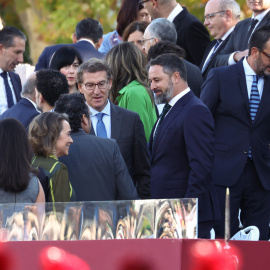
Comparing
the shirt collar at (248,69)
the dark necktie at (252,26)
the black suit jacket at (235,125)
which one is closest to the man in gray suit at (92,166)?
the black suit jacket at (235,125)

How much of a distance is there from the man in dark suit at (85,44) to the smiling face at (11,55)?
0.57 meters

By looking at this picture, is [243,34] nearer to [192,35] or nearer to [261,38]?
[192,35]

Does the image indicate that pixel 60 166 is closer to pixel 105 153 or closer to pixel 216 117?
pixel 105 153

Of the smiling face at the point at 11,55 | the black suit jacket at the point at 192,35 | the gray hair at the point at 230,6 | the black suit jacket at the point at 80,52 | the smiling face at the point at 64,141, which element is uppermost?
the gray hair at the point at 230,6

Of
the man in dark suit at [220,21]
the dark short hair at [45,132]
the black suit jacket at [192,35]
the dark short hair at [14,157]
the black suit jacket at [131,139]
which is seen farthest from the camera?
the black suit jacket at [192,35]

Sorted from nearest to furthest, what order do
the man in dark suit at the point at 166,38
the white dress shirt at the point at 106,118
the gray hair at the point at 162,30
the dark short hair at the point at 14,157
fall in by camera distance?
the dark short hair at the point at 14,157 → the white dress shirt at the point at 106,118 → the man in dark suit at the point at 166,38 → the gray hair at the point at 162,30

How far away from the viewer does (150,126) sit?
7.27 meters

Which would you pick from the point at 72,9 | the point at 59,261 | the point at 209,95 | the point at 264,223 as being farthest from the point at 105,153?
the point at 72,9

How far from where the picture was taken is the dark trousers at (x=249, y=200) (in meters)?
6.69

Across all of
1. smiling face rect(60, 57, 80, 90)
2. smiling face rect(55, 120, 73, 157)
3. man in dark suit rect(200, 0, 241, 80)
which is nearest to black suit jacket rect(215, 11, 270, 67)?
man in dark suit rect(200, 0, 241, 80)

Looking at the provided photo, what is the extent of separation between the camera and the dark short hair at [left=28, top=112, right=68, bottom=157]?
17.9ft

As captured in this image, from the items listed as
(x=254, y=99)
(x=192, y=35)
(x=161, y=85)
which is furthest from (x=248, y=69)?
(x=192, y=35)

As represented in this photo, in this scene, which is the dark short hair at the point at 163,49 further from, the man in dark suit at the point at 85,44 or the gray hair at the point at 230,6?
the man in dark suit at the point at 85,44

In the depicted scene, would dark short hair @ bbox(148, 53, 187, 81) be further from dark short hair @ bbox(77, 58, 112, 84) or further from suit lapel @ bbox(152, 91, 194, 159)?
dark short hair @ bbox(77, 58, 112, 84)
